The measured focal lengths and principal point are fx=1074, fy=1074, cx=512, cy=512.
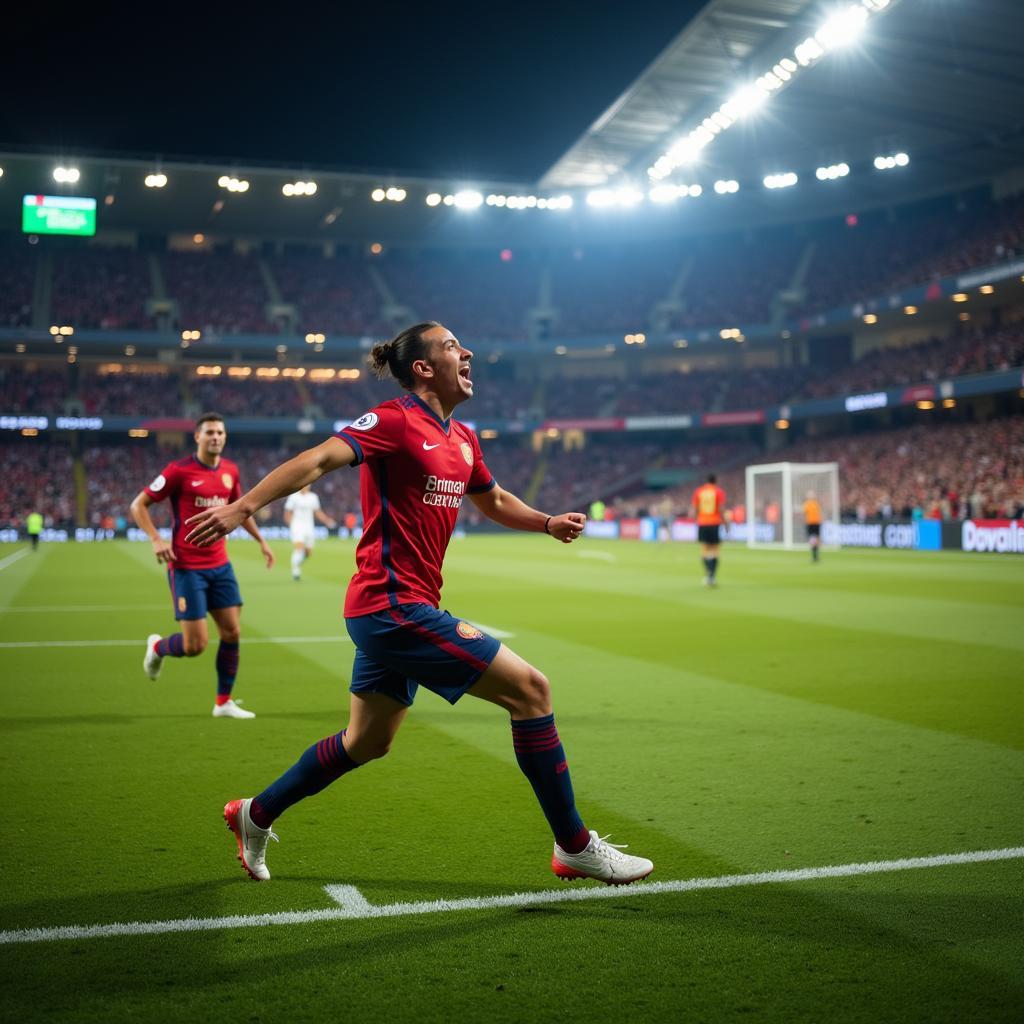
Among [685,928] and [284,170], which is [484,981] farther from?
[284,170]

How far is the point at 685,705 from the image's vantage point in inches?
346

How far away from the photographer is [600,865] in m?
4.32

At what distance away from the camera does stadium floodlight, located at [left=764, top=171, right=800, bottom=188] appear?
2093 inches

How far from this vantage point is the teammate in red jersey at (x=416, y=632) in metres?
4.24

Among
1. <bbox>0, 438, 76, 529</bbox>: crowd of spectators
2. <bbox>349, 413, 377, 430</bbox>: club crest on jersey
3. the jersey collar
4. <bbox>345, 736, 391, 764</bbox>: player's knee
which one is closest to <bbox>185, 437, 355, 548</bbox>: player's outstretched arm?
<bbox>349, 413, 377, 430</bbox>: club crest on jersey

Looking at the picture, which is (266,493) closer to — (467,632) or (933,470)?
(467,632)

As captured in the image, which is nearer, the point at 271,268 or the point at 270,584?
the point at 270,584

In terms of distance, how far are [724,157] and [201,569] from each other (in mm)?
48549

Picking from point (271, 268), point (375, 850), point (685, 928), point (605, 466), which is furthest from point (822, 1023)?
point (271, 268)

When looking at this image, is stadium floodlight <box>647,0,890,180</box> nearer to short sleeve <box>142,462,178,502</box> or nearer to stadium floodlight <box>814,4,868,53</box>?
stadium floodlight <box>814,4,868,53</box>

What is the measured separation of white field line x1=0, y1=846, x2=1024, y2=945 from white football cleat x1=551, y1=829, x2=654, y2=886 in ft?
0.35

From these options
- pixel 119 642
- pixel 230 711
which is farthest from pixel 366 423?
pixel 119 642

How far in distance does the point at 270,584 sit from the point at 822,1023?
20.3 meters

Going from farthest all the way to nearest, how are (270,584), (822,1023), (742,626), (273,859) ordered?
(270,584)
(742,626)
(273,859)
(822,1023)
